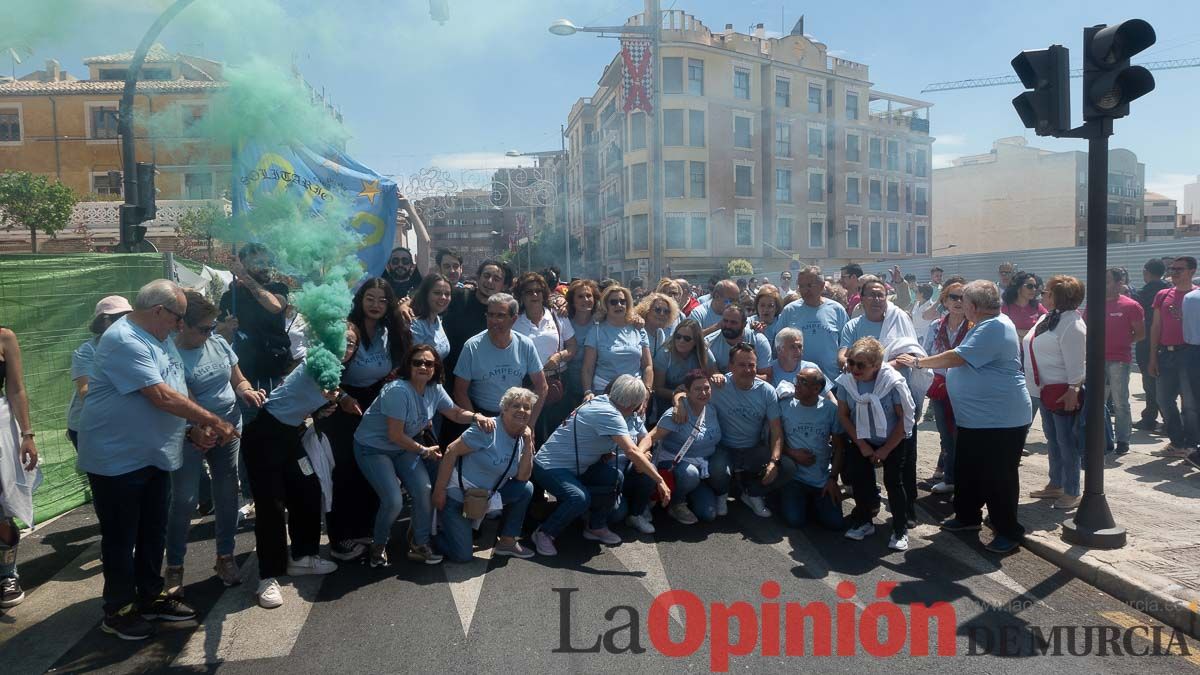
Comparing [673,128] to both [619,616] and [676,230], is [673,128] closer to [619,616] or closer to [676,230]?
[676,230]

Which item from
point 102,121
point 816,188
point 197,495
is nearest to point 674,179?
point 816,188

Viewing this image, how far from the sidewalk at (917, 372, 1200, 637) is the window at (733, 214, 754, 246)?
32.3 meters

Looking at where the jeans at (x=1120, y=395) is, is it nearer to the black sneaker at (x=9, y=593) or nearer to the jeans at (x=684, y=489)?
the jeans at (x=684, y=489)

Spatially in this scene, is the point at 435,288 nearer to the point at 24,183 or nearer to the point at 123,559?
the point at 123,559

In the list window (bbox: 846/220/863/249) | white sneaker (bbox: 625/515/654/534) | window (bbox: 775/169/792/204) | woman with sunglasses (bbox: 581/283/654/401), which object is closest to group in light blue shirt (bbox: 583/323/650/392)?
woman with sunglasses (bbox: 581/283/654/401)

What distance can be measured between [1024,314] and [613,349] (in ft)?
14.2

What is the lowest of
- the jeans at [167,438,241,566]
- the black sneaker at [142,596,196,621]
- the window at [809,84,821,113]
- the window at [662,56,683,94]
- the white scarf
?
the black sneaker at [142,596,196,621]

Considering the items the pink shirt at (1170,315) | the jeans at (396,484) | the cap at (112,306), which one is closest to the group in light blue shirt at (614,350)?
the jeans at (396,484)

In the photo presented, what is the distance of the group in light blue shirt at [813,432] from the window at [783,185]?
35.5m

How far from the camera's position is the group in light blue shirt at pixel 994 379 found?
498 cm

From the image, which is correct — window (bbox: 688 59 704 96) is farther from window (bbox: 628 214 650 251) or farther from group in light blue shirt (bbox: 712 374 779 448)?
group in light blue shirt (bbox: 712 374 779 448)

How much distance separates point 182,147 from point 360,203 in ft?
4.35

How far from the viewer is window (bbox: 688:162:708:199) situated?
37312 millimetres

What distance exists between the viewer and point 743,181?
128 feet
